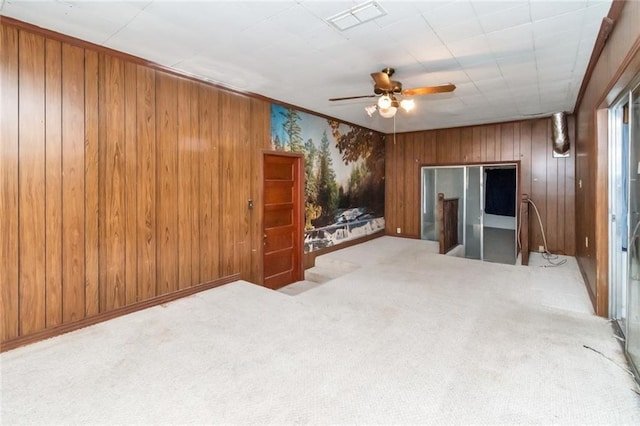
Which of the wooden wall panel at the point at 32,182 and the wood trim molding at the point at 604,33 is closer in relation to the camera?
the wood trim molding at the point at 604,33

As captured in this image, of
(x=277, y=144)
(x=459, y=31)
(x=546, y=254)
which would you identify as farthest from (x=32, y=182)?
(x=546, y=254)

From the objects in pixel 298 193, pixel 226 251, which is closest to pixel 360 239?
pixel 298 193

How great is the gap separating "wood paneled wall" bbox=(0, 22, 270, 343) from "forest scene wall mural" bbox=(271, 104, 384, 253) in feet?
4.21

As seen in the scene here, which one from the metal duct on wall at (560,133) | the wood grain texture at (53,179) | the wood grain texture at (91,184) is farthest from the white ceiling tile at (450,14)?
the metal duct on wall at (560,133)

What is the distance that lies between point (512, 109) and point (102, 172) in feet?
20.3

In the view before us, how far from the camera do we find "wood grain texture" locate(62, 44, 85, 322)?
2947mm

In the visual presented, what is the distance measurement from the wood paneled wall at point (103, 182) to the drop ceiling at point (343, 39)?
11.8 inches

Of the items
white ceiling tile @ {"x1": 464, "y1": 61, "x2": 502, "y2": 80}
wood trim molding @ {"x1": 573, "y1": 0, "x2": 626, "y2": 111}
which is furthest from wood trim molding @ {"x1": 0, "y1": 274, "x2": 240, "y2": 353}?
wood trim molding @ {"x1": 573, "y1": 0, "x2": 626, "y2": 111}

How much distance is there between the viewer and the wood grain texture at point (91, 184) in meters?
3.08

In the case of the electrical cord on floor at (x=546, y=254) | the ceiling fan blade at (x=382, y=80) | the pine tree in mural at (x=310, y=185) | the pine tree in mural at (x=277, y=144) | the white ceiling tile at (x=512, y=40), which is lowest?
the electrical cord on floor at (x=546, y=254)

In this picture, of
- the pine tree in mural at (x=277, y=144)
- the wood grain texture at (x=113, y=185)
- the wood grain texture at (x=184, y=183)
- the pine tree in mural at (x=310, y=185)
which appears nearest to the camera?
the wood grain texture at (x=113, y=185)

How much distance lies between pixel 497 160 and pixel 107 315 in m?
7.16

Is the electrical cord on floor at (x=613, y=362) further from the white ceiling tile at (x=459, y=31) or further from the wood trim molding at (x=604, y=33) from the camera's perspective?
the white ceiling tile at (x=459, y=31)

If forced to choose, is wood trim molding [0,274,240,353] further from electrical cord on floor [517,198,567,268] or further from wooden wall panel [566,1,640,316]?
electrical cord on floor [517,198,567,268]
